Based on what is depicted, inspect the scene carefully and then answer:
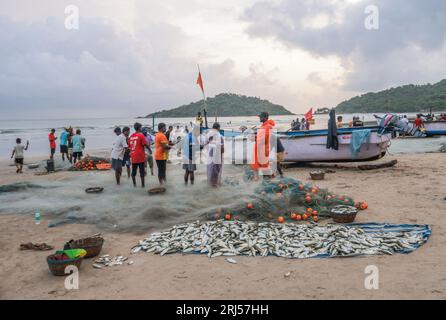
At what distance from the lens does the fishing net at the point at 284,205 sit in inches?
340

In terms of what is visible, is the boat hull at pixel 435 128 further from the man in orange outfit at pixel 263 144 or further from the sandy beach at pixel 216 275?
the sandy beach at pixel 216 275

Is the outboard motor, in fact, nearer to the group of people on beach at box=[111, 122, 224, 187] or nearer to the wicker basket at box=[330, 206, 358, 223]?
the group of people on beach at box=[111, 122, 224, 187]

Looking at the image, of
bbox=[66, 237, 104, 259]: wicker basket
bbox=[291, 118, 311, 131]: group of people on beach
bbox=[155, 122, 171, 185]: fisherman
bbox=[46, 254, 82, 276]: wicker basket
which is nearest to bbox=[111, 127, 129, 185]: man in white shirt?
bbox=[155, 122, 171, 185]: fisherman

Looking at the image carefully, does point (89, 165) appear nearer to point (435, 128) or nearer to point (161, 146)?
point (161, 146)

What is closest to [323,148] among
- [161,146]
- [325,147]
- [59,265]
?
[325,147]

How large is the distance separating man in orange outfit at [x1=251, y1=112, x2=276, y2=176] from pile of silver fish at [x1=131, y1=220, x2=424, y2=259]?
3.62 m

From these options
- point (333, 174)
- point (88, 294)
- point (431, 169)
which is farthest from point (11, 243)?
point (431, 169)

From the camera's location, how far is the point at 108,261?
6.59m

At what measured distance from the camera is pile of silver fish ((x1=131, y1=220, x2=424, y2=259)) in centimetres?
668

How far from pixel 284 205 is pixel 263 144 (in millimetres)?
2668

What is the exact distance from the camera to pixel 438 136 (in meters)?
33.4

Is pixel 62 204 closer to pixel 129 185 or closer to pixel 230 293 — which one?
pixel 129 185

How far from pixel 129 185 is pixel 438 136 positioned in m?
30.9
